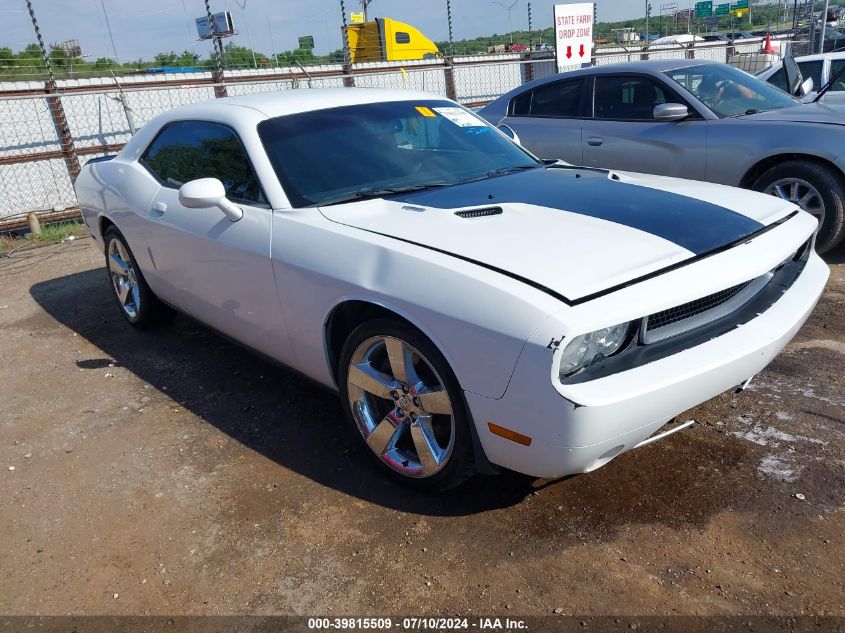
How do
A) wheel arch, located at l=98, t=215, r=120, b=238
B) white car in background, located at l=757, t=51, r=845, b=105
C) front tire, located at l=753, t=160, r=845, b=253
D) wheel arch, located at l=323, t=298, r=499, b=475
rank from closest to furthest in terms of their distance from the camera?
wheel arch, located at l=323, t=298, r=499, b=475 < wheel arch, located at l=98, t=215, r=120, b=238 < front tire, located at l=753, t=160, r=845, b=253 < white car in background, located at l=757, t=51, r=845, b=105

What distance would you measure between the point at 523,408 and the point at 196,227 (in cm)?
222

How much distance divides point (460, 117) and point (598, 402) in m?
2.43

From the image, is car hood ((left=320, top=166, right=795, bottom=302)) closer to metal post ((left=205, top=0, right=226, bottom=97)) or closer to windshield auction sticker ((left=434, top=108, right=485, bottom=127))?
windshield auction sticker ((left=434, top=108, right=485, bottom=127))

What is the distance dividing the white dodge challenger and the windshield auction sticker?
0.08 ft

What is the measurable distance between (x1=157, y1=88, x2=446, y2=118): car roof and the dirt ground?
1.53 metres

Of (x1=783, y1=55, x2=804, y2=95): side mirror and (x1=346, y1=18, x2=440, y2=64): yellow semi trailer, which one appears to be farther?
(x1=346, y1=18, x2=440, y2=64): yellow semi trailer

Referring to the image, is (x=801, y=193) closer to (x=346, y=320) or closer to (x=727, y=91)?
(x=727, y=91)

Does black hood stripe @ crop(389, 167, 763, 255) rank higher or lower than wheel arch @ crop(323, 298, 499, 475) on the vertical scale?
higher

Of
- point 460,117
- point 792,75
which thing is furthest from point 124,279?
point 792,75

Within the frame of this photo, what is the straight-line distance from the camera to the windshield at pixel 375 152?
3328 mm

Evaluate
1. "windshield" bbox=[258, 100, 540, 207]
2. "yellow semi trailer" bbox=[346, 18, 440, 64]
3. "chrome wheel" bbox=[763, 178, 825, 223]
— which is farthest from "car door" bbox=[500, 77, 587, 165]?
"yellow semi trailer" bbox=[346, 18, 440, 64]

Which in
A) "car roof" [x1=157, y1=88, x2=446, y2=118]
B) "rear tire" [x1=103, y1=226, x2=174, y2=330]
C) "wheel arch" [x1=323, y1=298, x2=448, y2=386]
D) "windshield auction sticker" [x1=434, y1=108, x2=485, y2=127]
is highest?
"car roof" [x1=157, y1=88, x2=446, y2=118]

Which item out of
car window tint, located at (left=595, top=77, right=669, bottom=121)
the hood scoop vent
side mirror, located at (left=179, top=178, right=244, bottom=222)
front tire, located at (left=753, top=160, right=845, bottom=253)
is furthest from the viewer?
car window tint, located at (left=595, top=77, right=669, bottom=121)

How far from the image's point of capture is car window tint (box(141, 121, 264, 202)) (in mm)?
3498
